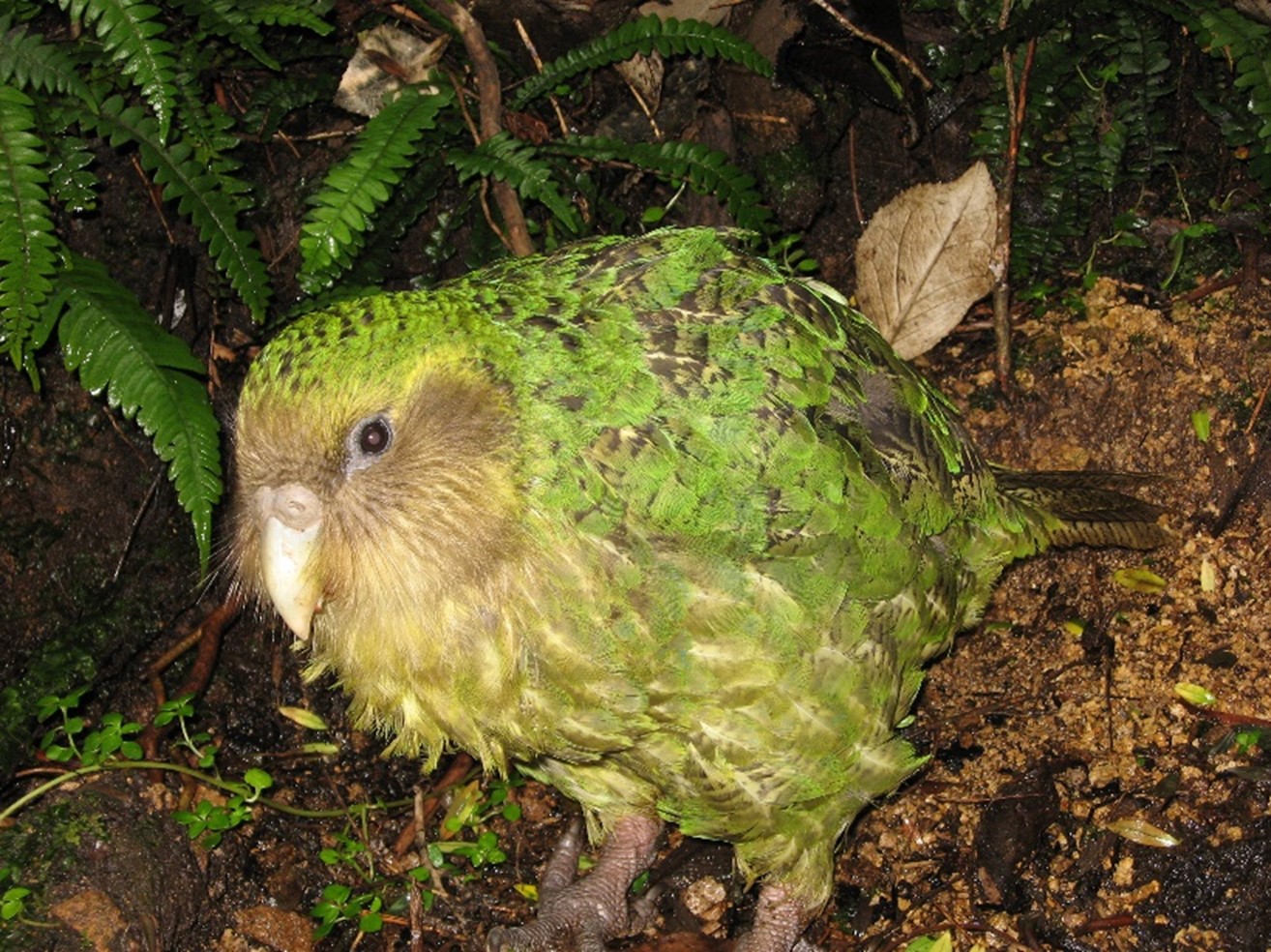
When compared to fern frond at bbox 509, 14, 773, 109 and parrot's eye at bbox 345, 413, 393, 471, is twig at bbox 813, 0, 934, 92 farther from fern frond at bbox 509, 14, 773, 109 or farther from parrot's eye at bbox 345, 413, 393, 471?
parrot's eye at bbox 345, 413, 393, 471

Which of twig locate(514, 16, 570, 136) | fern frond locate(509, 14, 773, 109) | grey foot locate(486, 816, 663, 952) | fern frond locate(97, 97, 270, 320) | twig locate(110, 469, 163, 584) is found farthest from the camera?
twig locate(514, 16, 570, 136)

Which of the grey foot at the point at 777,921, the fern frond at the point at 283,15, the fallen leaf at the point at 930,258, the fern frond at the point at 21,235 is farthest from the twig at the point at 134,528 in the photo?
the fallen leaf at the point at 930,258

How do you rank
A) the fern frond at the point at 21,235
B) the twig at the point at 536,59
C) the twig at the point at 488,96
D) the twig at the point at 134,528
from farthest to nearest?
1. the twig at the point at 536,59
2. the twig at the point at 488,96
3. the twig at the point at 134,528
4. the fern frond at the point at 21,235

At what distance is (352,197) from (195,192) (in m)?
0.59

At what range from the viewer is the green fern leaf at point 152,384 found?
4.08 meters

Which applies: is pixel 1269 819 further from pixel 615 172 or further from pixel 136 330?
pixel 136 330

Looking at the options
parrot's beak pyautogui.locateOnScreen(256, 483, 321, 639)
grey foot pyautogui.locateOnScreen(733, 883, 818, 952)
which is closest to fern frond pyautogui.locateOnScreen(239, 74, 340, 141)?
parrot's beak pyautogui.locateOnScreen(256, 483, 321, 639)

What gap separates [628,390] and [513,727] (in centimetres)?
102

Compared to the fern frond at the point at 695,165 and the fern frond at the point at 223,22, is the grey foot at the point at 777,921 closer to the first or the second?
the fern frond at the point at 695,165

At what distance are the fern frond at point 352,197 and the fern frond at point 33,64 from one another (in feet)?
3.04

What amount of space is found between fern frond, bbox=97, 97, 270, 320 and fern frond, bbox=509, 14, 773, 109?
1.55m

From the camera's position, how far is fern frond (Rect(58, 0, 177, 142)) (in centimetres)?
423

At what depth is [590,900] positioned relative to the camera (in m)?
4.43

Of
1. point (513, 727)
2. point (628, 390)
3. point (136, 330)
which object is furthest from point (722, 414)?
point (136, 330)
